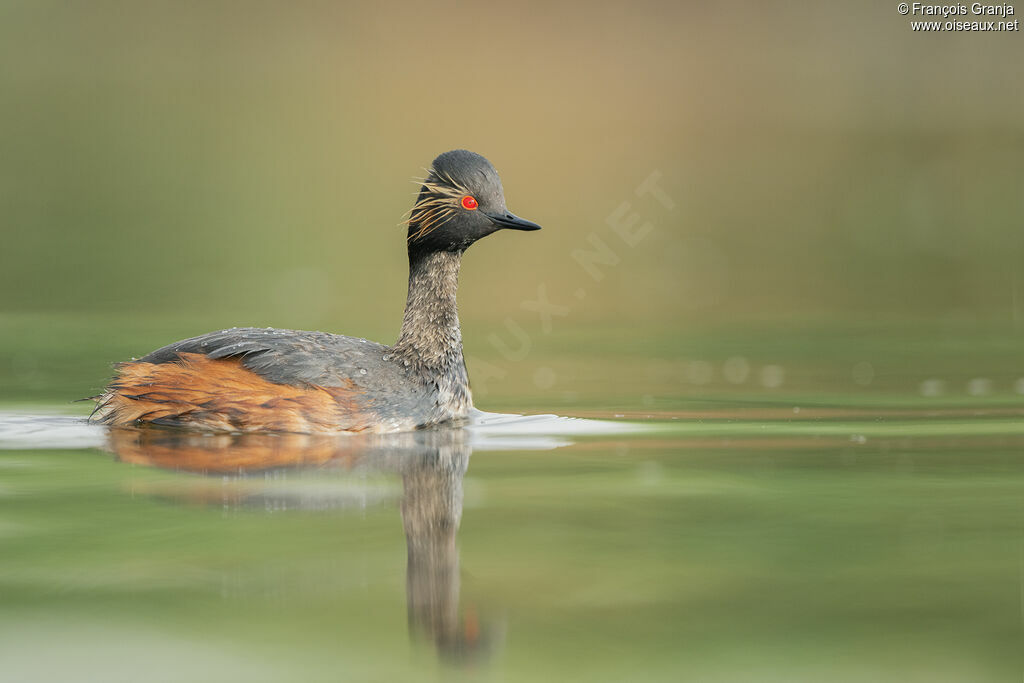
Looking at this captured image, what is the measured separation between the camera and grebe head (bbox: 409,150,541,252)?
1048cm

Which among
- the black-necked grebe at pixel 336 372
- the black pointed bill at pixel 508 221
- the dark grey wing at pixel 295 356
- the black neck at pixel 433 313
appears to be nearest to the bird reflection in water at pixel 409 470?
the black-necked grebe at pixel 336 372

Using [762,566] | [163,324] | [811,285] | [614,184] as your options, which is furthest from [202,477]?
[614,184]

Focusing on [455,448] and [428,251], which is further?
[428,251]

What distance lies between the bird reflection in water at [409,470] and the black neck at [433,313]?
2.49ft

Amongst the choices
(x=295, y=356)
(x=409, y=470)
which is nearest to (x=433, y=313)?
(x=295, y=356)

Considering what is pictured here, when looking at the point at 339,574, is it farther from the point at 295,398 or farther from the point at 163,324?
the point at 163,324

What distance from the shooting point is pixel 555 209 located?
26.4 meters

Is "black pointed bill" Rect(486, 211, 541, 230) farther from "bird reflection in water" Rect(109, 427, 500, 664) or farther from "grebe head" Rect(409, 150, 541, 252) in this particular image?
"bird reflection in water" Rect(109, 427, 500, 664)

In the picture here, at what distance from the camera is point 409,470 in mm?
8453

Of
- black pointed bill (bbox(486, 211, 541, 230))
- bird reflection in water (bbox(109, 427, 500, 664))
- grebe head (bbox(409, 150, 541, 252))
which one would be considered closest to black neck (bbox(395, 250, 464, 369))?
grebe head (bbox(409, 150, 541, 252))

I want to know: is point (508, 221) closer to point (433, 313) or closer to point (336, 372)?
point (433, 313)

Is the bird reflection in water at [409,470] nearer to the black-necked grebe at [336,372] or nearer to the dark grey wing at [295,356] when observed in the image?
the black-necked grebe at [336,372]

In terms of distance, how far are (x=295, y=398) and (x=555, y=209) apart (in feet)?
56.2

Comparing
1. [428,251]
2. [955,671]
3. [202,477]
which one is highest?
[428,251]
